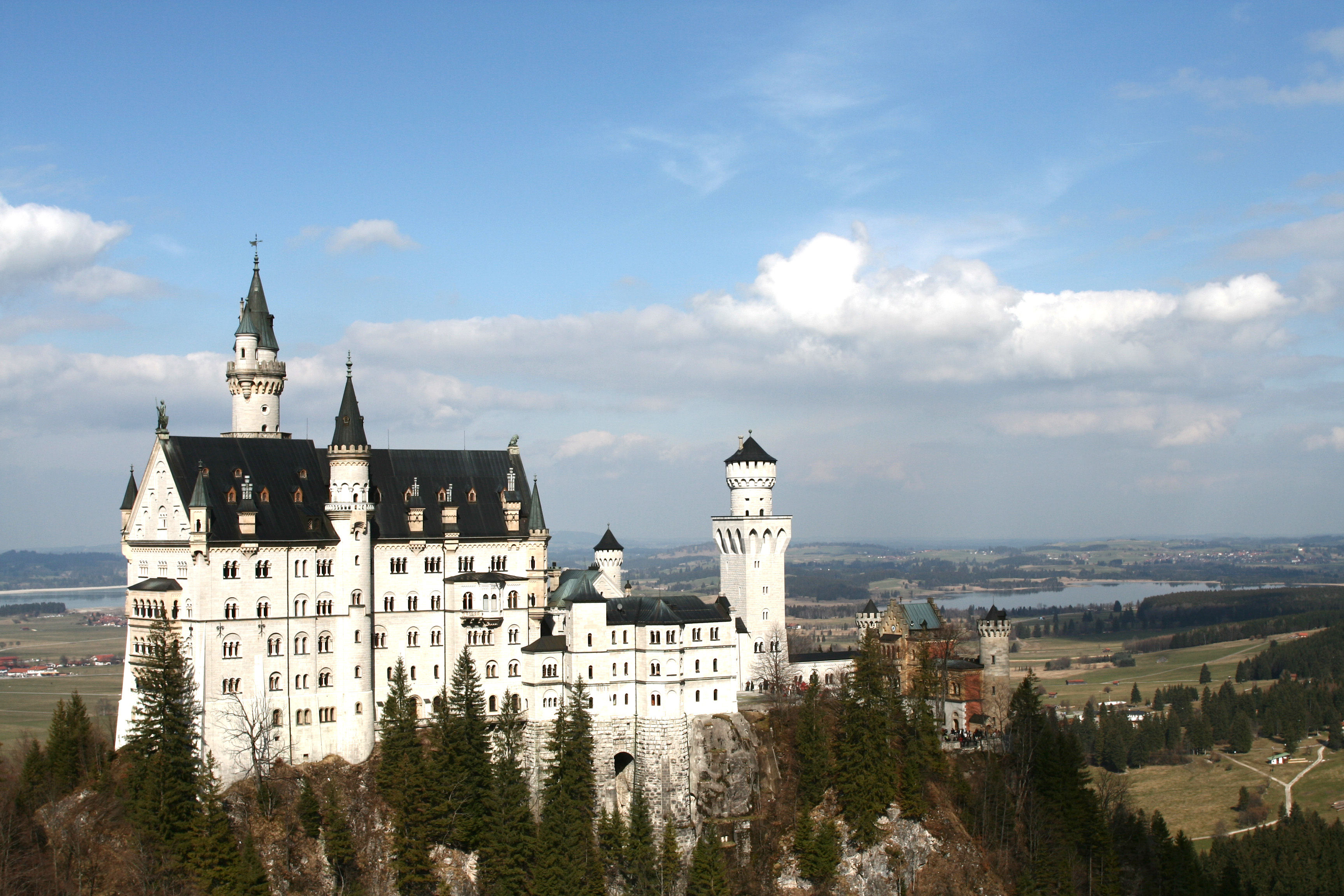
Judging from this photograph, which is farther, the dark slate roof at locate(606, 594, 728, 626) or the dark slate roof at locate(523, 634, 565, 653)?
the dark slate roof at locate(606, 594, 728, 626)

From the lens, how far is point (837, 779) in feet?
266

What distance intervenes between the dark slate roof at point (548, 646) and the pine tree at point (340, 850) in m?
16.6

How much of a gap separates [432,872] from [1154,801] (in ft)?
288

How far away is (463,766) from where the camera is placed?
7625 centimetres

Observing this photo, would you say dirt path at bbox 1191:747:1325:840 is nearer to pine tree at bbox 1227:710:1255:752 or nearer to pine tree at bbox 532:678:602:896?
pine tree at bbox 1227:710:1255:752

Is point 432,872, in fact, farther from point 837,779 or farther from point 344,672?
point 837,779

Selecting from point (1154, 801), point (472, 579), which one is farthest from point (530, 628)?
point (1154, 801)

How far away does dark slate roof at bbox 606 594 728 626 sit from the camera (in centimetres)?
8431

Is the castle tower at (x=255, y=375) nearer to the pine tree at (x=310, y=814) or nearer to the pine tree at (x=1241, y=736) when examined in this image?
the pine tree at (x=310, y=814)

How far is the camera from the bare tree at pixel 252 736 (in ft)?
246

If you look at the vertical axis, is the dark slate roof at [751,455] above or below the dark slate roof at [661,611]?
above

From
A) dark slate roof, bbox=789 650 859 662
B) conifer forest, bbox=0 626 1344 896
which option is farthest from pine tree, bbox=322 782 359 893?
dark slate roof, bbox=789 650 859 662

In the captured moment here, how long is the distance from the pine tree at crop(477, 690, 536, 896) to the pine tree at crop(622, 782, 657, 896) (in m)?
6.01

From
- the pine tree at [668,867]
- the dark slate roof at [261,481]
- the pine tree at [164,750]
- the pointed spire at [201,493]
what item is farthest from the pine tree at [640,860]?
the pointed spire at [201,493]
